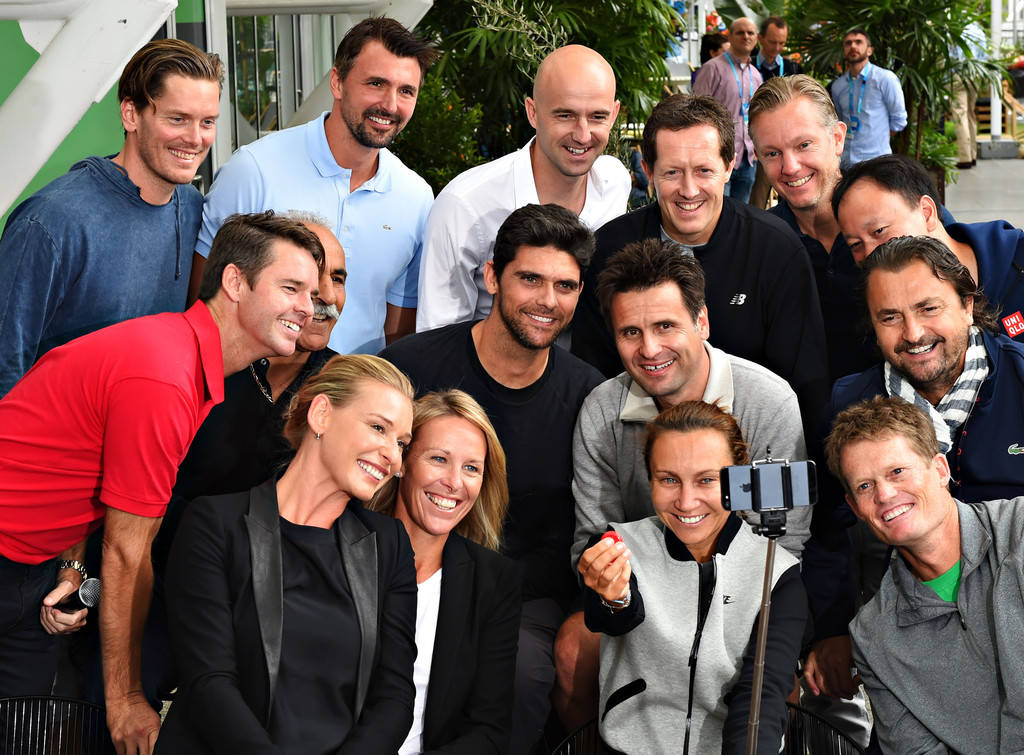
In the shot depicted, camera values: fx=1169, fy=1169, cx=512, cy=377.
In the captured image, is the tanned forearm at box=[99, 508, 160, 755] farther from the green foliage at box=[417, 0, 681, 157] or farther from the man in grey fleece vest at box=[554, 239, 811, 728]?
the green foliage at box=[417, 0, 681, 157]

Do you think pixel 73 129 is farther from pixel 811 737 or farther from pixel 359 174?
A: pixel 811 737

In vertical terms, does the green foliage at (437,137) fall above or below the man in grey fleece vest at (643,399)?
above

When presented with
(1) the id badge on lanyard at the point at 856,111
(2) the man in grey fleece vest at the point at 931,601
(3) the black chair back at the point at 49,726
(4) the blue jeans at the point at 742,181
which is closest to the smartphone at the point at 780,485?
(2) the man in grey fleece vest at the point at 931,601

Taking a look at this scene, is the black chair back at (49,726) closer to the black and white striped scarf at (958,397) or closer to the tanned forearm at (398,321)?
the tanned forearm at (398,321)

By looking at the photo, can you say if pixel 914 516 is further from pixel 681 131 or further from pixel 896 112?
pixel 896 112

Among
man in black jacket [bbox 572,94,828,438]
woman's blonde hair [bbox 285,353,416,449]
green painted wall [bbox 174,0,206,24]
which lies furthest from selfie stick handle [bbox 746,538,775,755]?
green painted wall [bbox 174,0,206,24]

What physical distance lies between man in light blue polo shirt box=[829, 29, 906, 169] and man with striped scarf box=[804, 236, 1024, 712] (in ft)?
26.8

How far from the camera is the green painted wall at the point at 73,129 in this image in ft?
14.4

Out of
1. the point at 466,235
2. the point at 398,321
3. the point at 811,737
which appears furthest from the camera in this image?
the point at 398,321

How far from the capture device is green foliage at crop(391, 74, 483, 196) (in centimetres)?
810

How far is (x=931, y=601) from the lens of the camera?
8.91 ft

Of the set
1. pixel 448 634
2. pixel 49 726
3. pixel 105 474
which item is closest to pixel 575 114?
pixel 448 634

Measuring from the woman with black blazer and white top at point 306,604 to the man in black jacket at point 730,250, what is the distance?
1.23 meters

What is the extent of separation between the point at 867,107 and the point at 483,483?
9.11 meters
